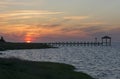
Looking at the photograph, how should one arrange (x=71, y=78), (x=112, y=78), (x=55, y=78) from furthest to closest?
(x=112, y=78), (x=71, y=78), (x=55, y=78)

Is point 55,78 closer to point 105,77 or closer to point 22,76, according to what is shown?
point 22,76

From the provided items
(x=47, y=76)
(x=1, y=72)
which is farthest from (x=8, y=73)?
(x=47, y=76)

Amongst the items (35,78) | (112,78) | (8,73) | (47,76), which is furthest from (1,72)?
(112,78)

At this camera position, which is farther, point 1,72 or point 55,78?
point 55,78

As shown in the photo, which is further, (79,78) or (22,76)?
(79,78)

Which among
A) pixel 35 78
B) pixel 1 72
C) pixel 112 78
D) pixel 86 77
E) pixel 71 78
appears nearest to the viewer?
pixel 1 72

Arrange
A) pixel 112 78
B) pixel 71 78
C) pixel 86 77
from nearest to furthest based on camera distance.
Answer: pixel 71 78 → pixel 86 77 → pixel 112 78

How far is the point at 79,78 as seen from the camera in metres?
44.5

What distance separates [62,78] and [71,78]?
229cm

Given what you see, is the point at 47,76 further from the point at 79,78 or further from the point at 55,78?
the point at 79,78

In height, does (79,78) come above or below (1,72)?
below

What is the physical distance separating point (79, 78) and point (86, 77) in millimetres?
2564

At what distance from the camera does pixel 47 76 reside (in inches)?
1571

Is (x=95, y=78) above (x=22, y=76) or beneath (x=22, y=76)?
beneath
